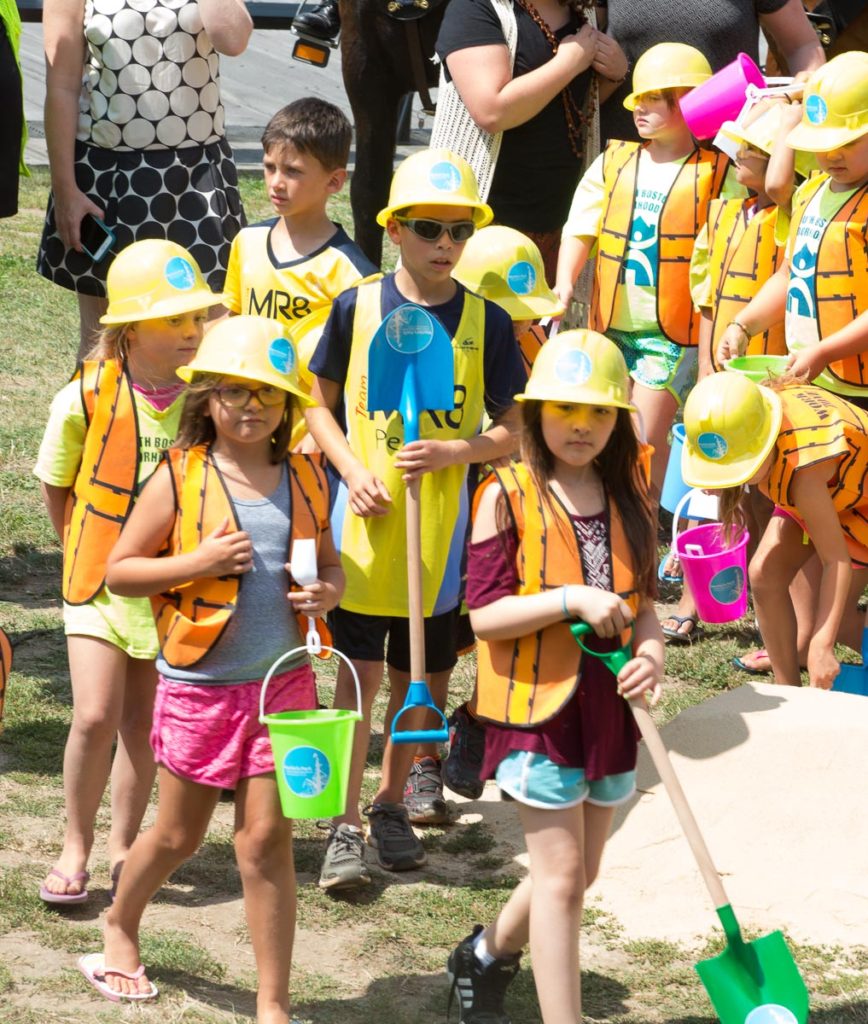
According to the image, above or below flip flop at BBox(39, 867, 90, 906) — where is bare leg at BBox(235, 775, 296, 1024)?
above

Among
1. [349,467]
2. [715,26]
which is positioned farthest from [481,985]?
[715,26]

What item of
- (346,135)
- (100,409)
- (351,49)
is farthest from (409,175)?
(351,49)

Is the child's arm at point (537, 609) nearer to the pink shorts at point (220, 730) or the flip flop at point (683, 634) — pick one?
the pink shorts at point (220, 730)

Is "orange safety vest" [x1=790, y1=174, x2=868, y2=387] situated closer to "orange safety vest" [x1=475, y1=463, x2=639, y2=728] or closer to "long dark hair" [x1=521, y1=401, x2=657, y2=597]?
"long dark hair" [x1=521, y1=401, x2=657, y2=597]

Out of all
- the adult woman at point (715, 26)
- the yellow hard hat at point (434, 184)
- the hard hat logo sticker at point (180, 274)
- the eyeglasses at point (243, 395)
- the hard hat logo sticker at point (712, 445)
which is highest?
the adult woman at point (715, 26)

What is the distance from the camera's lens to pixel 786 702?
4.77 metres

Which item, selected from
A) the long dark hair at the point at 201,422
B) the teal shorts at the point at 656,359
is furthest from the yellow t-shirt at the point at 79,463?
the teal shorts at the point at 656,359

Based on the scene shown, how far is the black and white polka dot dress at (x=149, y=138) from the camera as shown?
5.31 meters

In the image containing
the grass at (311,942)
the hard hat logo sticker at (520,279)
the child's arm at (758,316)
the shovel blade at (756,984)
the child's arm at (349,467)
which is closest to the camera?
the shovel blade at (756,984)

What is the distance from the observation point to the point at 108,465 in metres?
4.01

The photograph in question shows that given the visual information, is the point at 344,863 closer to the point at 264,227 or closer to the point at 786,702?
the point at 786,702

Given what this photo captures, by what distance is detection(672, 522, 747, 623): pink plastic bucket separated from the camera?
536cm

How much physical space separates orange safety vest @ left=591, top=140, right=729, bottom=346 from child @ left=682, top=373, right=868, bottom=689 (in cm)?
98

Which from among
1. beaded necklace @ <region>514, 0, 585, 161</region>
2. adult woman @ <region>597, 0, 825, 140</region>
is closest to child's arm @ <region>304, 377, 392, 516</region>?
beaded necklace @ <region>514, 0, 585, 161</region>
